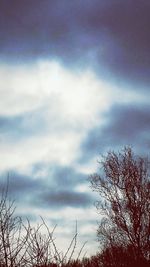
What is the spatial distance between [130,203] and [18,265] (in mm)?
24869

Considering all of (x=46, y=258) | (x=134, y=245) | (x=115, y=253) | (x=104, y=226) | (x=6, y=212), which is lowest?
(x=46, y=258)

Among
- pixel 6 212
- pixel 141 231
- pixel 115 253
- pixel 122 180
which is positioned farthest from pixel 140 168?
pixel 6 212

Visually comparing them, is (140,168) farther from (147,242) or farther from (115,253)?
(115,253)

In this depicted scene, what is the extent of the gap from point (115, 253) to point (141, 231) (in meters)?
9.32

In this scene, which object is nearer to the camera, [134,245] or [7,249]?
[7,249]

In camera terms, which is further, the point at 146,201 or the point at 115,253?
the point at 146,201

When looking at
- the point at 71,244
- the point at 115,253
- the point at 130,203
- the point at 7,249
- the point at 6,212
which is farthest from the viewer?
the point at 130,203

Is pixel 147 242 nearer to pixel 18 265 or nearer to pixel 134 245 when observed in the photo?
pixel 134 245

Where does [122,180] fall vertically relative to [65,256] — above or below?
above

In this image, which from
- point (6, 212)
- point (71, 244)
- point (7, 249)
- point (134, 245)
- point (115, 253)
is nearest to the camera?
point (71, 244)

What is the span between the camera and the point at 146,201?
31.5 meters

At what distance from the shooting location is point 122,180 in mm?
32656

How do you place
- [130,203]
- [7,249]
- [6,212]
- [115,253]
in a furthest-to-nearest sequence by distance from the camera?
[130,203] < [115,253] < [6,212] < [7,249]

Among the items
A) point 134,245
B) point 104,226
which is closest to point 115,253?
point 134,245
